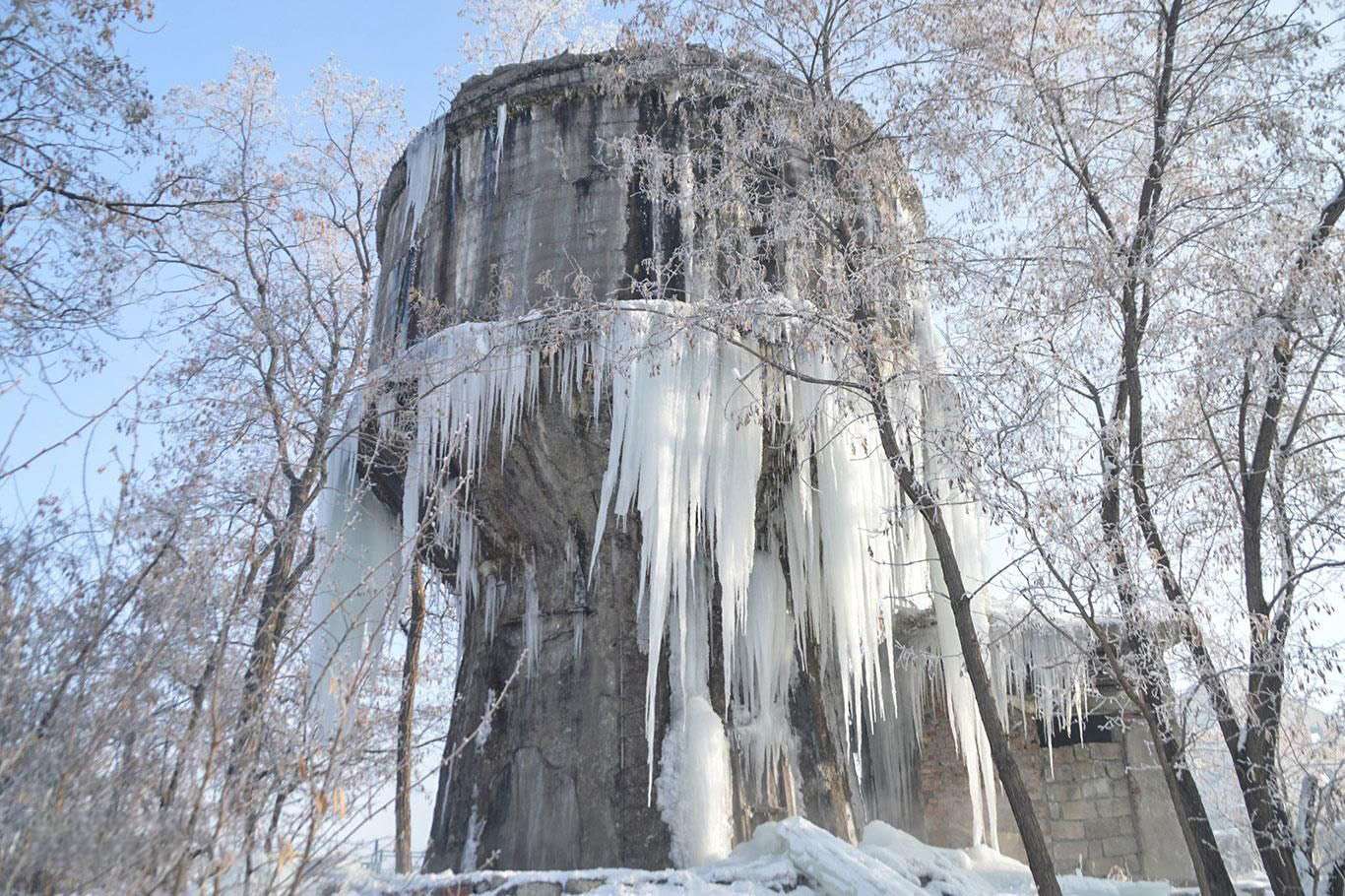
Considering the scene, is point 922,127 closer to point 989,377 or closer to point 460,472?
point 989,377

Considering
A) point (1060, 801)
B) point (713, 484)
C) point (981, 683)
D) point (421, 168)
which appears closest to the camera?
point (981, 683)

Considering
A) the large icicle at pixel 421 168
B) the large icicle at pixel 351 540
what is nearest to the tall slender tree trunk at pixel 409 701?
the large icicle at pixel 351 540

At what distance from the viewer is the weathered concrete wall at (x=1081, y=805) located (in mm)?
12398

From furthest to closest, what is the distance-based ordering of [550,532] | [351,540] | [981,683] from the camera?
1. [351,540]
2. [550,532]
3. [981,683]

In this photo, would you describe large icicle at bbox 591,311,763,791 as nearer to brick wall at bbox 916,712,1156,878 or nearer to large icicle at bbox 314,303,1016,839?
large icicle at bbox 314,303,1016,839

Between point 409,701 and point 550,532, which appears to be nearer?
point 550,532

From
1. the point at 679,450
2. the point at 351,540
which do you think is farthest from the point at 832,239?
the point at 351,540

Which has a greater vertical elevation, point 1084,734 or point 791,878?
point 1084,734

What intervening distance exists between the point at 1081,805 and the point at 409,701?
7359mm

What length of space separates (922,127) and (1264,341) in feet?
9.24

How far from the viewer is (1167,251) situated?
6.87 metres

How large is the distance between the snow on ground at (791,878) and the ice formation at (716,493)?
1.11m

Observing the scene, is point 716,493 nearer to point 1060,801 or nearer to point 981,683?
point 981,683

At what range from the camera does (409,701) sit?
12.9m
